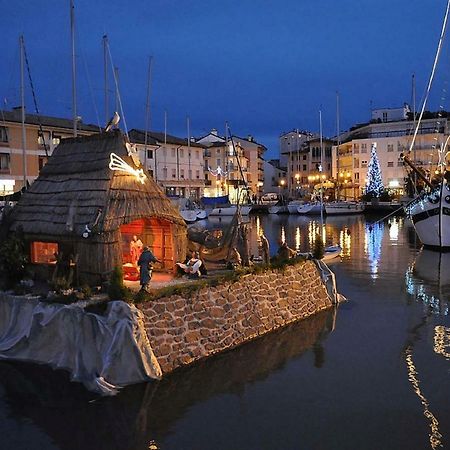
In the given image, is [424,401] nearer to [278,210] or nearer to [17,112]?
[17,112]

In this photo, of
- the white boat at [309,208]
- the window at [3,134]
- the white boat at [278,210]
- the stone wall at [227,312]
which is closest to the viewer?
the stone wall at [227,312]

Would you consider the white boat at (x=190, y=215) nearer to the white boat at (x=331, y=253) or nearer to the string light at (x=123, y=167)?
the white boat at (x=331, y=253)

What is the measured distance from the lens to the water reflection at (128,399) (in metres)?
10.2

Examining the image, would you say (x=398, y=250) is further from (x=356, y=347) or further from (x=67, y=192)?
(x=67, y=192)

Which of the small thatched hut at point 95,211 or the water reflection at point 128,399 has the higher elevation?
the small thatched hut at point 95,211

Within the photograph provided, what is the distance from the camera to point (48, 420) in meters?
10.8

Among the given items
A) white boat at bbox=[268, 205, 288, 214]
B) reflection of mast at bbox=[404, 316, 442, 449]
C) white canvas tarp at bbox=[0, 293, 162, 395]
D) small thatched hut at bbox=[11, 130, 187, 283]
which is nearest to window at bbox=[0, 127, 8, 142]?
small thatched hut at bbox=[11, 130, 187, 283]

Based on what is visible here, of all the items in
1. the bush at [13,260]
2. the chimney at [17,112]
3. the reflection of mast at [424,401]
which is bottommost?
the reflection of mast at [424,401]

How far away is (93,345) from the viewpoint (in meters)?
12.6

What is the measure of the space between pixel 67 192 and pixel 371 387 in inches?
429

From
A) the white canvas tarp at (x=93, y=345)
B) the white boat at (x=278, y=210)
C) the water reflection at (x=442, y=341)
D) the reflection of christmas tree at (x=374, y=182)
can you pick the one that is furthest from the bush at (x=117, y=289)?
the reflection of christmas tree at (x=374, y=182)

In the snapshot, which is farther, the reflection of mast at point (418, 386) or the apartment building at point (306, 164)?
the apartment building at point (306, 164)

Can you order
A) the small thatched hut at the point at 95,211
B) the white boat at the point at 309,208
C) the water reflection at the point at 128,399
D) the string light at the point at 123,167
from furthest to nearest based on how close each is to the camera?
the white boat at the point at 309,208 → the string light at the point at 123,167 → the small thatched hut at the point at 95,211 → the water reflection at the point at 128,399

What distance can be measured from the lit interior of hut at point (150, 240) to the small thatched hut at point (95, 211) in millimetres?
36
